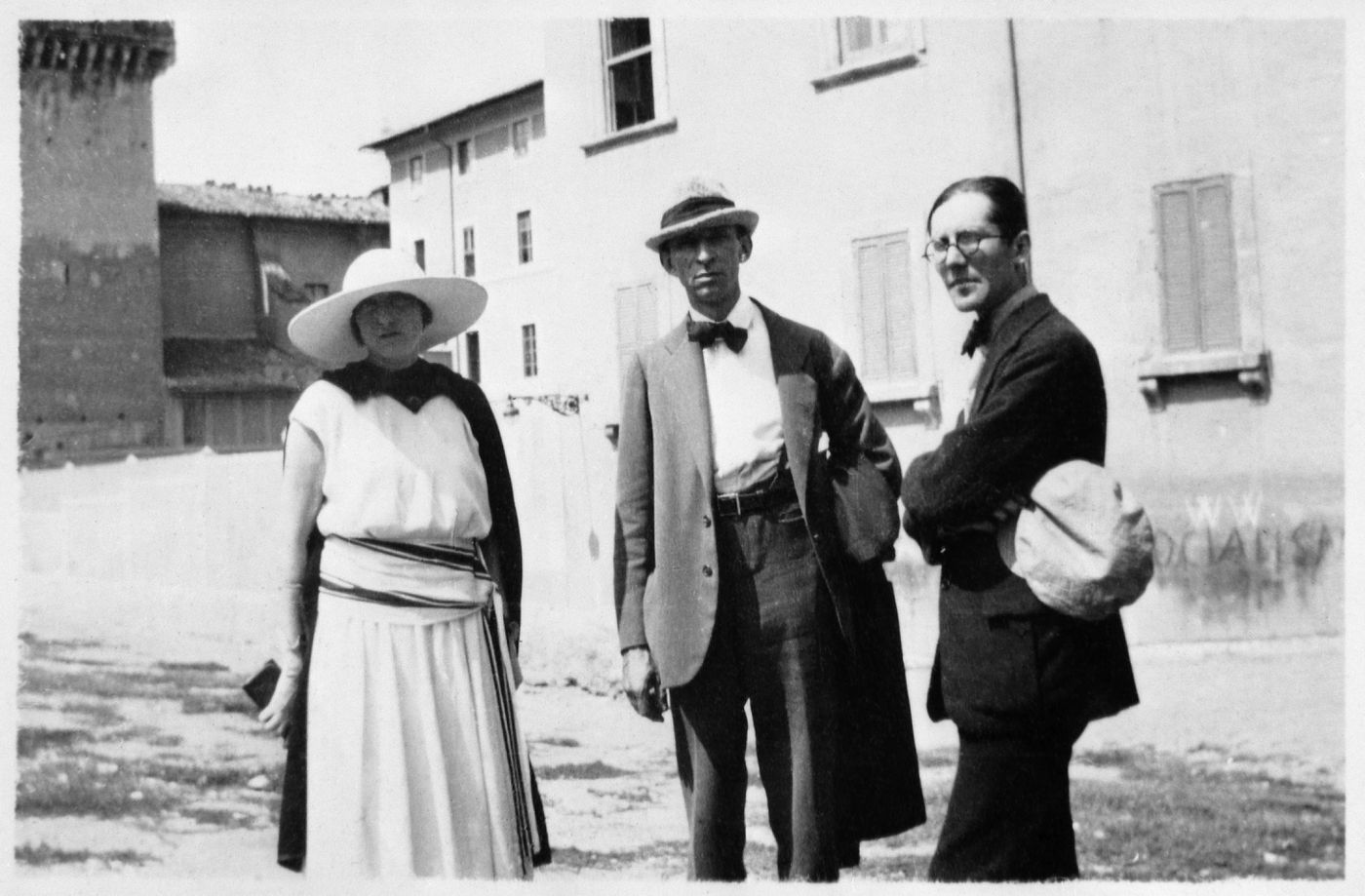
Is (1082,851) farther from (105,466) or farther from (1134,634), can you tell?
(105,466)

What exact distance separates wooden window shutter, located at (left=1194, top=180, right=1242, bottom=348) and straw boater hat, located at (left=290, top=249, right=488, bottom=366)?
4.27 metres

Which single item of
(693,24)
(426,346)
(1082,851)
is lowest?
(1082,851)

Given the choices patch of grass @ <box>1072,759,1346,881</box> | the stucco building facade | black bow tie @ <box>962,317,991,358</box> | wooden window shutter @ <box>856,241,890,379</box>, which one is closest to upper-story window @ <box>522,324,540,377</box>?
the stucco building facade

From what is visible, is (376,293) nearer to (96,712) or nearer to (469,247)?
(96,712)

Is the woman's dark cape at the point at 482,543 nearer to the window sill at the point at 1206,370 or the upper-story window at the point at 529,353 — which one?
the window sill at the point at 1206,370

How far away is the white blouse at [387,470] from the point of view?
10.5 ft

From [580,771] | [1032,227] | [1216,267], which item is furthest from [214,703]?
[1216,267]

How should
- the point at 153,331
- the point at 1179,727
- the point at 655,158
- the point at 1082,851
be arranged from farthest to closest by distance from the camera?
the point at 153,331 < the point at 655,158 < the point at 1179,727 < the point at 1082,851

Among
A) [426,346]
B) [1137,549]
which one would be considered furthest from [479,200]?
[1137,549]

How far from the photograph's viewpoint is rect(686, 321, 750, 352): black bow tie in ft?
10.4

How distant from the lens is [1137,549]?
2.52 m

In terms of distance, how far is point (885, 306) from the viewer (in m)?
6.87

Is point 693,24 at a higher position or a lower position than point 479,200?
lower

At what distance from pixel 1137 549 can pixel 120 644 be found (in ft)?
18.8
